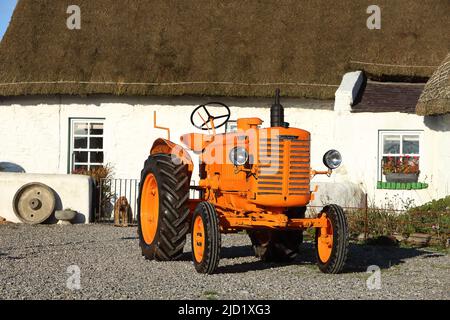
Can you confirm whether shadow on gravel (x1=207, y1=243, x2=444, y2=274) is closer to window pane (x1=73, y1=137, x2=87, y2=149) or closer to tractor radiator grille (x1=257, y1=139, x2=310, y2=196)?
tractor radiator grille (x1=257, y1=139, x2=310, y2=196)

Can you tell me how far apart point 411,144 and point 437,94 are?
1888mm

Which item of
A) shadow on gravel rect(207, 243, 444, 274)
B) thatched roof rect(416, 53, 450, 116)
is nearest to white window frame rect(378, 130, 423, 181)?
thatched roof rect(416, 53, 450, 116)

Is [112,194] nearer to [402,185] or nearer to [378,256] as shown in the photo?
[402,185]

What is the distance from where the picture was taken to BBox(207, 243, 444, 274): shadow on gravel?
9.73m

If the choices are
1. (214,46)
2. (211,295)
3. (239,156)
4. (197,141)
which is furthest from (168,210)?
(214,46)

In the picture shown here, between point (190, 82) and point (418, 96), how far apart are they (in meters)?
4.99

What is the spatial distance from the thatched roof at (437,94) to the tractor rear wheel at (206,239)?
7.87 m

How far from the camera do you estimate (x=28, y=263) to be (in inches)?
383

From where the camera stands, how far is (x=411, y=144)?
17.3 m

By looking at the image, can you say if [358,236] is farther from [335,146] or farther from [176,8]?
[176,8]

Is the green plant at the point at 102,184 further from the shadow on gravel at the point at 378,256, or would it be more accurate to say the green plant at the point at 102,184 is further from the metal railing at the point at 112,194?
the shadow on gravel at the point at 378,256

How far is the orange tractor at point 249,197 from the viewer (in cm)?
890

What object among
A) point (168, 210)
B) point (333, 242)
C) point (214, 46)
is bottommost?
point (333, 242)

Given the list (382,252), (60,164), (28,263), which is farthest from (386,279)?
(60,164)
